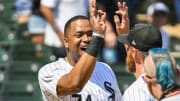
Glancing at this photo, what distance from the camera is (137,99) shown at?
4359mm

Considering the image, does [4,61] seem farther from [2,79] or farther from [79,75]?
[79,75]

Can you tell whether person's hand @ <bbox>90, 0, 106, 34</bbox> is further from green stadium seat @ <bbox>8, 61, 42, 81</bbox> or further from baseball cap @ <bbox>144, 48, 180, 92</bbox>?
green stadium seat @ <bbox>8, 61, 42, 81</bbox>

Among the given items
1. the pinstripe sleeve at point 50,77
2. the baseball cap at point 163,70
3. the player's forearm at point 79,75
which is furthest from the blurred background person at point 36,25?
the baseball cap at point 163,70

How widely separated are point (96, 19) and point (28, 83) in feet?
Answer: 16.0

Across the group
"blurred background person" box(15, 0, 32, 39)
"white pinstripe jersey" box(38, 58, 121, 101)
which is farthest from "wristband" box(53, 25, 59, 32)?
"white pinstripe jersey" box(38, 58, 121, 101)

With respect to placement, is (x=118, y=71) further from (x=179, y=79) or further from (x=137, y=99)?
(x=179, y=79)

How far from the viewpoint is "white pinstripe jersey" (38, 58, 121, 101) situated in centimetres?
478

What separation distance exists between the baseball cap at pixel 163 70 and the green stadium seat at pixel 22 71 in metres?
5.77

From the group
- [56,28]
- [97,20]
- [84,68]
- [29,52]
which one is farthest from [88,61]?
[29,52]

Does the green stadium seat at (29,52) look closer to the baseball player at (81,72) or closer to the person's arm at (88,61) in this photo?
the baseball player at (81,72)

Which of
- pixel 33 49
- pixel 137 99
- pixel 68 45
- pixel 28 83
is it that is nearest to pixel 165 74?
pixel 137 99

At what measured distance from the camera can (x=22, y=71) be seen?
9.52 meters

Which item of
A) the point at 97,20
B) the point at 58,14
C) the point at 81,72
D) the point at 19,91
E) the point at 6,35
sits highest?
the point at 97,20

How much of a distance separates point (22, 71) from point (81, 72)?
518 centimetres
